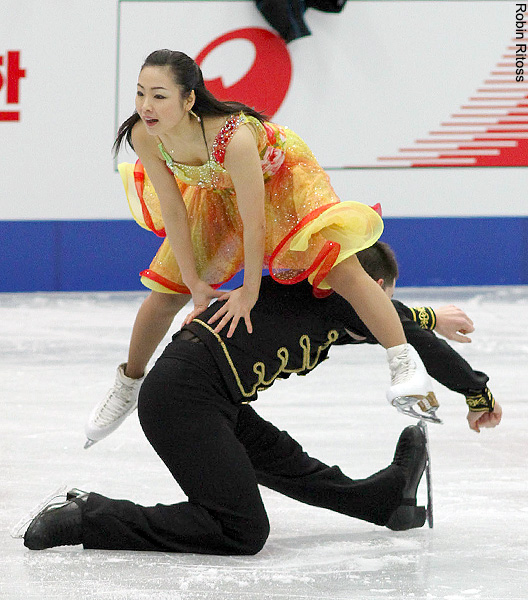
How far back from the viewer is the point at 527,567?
1.82 m

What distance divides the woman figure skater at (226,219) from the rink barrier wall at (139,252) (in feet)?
10.7

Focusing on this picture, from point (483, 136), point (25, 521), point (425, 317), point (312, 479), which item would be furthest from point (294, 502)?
point (483, 136)

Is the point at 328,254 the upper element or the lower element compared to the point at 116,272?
upper

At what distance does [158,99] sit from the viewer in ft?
6.73

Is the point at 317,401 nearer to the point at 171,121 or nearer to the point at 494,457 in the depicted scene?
the point at 494,457

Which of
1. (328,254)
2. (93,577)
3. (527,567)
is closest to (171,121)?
(328,254)

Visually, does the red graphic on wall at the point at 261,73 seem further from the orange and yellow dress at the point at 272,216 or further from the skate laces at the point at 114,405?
the skate laces at the point at 114,405

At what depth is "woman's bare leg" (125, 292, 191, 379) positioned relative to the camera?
93.0 inches

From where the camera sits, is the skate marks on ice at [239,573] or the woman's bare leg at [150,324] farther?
the woman's bare leg at [150,324]

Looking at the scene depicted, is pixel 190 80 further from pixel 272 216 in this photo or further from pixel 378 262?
pixel 378 262

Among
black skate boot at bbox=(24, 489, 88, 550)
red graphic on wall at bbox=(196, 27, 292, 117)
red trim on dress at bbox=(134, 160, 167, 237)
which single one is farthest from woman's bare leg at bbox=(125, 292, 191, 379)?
red graphic on wall at bbox=(196, 27, 292, 117)

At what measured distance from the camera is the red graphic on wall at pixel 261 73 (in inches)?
220

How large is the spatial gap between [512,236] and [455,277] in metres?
0.40

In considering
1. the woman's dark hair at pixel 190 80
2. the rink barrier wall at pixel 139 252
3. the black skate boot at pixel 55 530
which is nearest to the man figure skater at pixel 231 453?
the black skate boot at pixel 55 530
